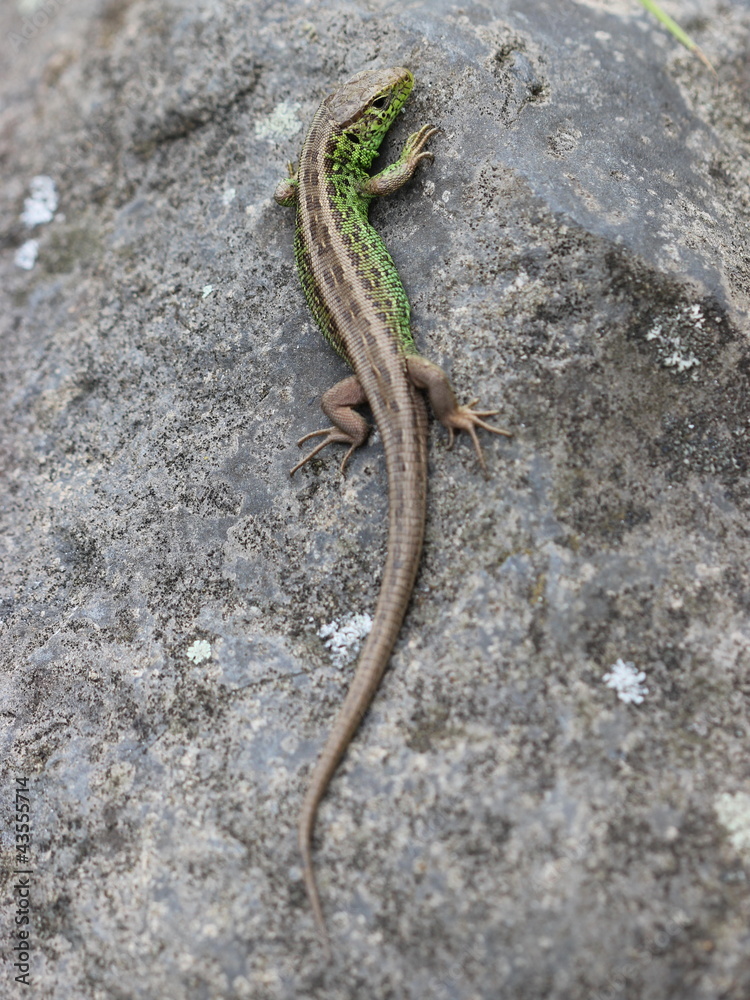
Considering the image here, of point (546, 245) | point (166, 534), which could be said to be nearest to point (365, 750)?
point (166, 534)

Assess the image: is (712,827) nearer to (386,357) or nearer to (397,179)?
(386,357)

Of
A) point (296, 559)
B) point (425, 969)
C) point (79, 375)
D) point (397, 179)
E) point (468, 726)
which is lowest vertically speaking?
point (425, 969)

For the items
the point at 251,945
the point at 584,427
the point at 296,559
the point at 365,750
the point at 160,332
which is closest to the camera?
the point at 251,945

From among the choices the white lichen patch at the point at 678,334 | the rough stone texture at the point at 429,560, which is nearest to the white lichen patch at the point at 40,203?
the rough stone texture at the point at 429,560

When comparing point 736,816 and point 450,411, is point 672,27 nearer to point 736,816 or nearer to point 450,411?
point 450,411

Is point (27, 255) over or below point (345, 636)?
over

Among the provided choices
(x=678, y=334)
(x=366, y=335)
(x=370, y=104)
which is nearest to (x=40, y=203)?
(x=370, y=104)

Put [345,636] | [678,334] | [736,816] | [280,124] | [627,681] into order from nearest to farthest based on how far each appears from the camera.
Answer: [736,816]
[627,681]
[345,636]
[678,334]
[280,124]
